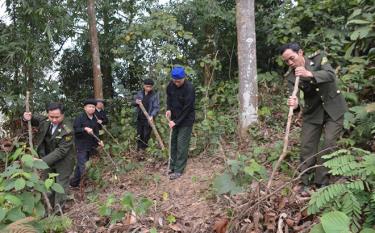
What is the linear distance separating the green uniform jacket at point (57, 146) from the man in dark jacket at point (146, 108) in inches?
81.7

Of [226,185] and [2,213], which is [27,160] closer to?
[2,213]

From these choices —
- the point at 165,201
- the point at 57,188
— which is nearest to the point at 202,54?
the point at 165,201

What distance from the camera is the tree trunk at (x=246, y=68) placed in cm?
749

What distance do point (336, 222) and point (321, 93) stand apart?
7.06 ft

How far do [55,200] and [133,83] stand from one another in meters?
7.84

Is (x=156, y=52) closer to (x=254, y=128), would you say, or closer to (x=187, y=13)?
(x=187, y=13)

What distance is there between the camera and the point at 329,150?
487 centimetres

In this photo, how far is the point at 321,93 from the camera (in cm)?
487

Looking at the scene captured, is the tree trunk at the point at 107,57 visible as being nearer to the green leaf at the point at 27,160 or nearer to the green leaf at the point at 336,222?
the green leaf at the point at 27,160

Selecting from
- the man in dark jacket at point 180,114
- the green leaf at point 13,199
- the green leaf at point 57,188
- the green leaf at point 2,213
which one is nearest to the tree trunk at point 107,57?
the man in dark jacket at point 180,114

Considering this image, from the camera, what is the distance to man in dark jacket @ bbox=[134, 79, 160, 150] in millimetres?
8156

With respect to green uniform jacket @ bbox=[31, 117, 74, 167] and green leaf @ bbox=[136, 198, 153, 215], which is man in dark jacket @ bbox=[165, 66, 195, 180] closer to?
green uniform jacket @ bbox=[31, 117, 74, 167]

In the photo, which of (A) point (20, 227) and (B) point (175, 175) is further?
(B) point (175, 175)

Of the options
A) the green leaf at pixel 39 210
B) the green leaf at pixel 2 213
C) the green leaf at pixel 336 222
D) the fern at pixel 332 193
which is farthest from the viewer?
the green leaf at pixel 39 210
